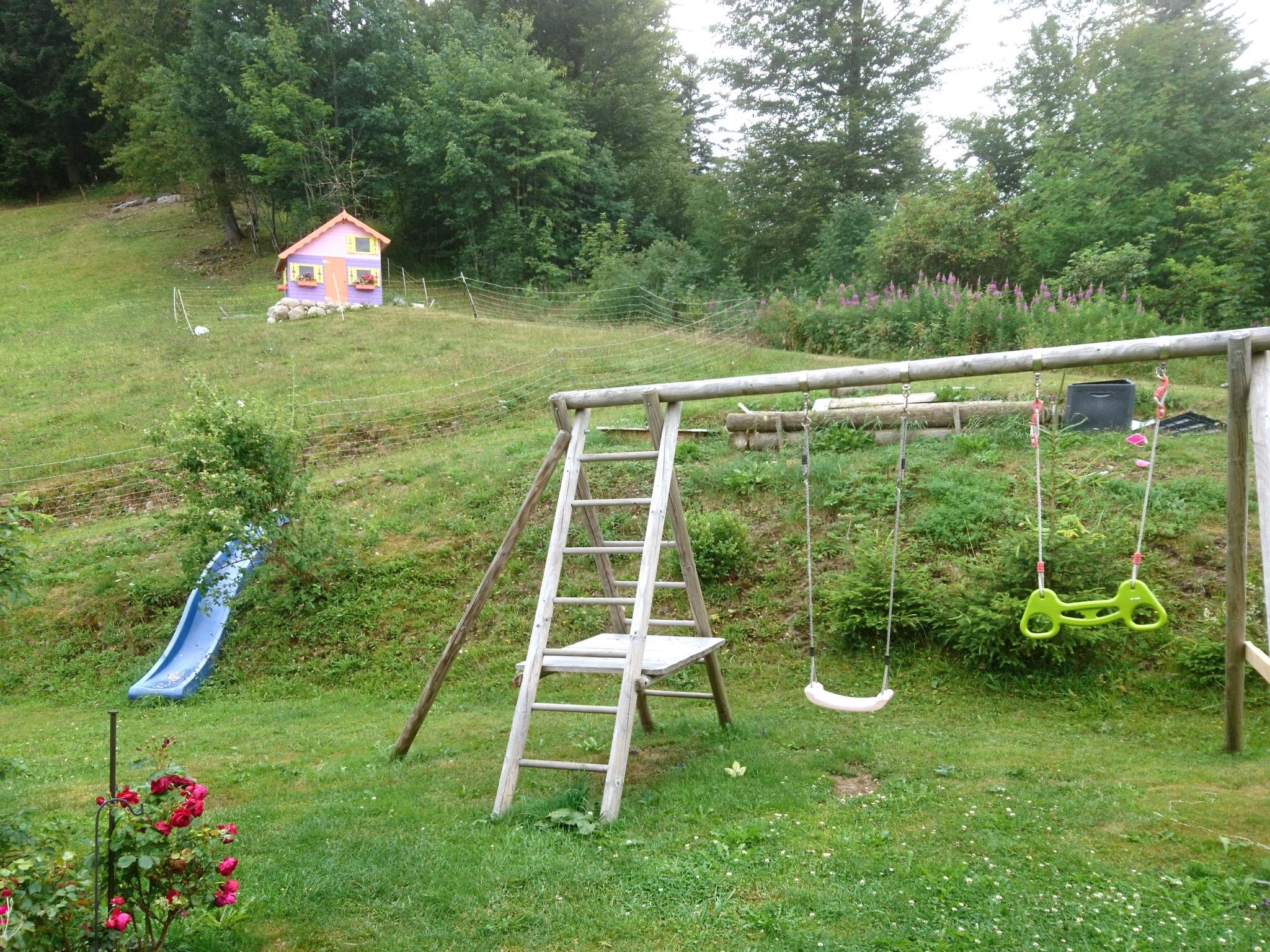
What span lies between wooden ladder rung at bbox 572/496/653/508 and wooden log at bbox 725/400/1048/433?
479cm

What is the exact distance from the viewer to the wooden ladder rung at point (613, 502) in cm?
491

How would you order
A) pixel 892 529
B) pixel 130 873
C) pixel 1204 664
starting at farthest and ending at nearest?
1. pixel 892 529
2. pixel 1204 664
3. pixel 130 873

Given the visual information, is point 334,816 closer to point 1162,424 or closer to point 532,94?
point 1162,424

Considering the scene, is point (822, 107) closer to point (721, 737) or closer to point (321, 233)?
point (321, 233)

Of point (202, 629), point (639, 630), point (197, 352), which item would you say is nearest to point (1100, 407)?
point (639, 630)

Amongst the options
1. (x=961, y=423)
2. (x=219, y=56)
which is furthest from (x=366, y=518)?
(x=219, y=56)

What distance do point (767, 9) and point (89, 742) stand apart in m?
25.9

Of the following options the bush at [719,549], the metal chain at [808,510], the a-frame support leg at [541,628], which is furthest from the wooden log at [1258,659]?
the bush at [719,549]

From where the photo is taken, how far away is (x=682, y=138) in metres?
35.1

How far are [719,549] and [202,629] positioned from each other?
5401mm

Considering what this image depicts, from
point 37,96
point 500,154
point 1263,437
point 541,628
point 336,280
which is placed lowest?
point 541,628

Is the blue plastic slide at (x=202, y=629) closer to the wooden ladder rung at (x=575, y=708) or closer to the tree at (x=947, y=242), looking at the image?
the wooden ladder rung at (x=575, y=708)

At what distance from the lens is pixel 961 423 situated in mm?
9469

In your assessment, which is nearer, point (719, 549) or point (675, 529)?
point (675, 529)
